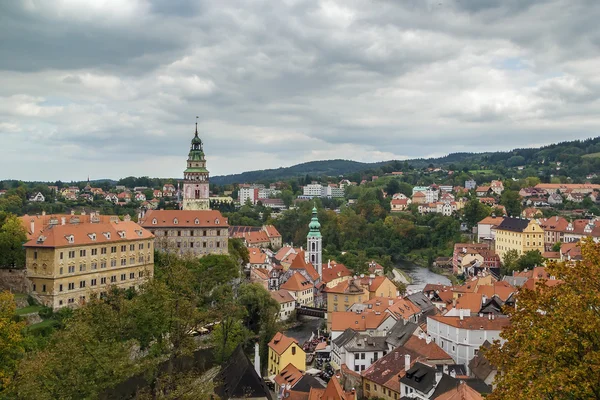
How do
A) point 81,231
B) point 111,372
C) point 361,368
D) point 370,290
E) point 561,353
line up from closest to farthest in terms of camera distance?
point 561,353
point 111,372
point 361,368
point 81,231
point 370,290

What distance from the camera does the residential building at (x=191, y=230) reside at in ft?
166

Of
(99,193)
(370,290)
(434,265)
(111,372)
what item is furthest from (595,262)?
(99,193)

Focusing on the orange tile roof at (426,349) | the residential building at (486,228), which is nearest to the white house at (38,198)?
the residential building at (486,228)

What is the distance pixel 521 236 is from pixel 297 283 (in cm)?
3020

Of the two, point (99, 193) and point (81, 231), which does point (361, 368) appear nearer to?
point (81, 231)

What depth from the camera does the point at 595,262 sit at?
32.1ft

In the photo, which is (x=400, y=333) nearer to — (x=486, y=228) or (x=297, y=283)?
(x=297, y=283)

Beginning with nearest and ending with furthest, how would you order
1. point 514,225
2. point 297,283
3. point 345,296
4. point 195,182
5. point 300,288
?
point 345,296 < point 300,288 < point 297,283 < point 195,182 < point 514,225

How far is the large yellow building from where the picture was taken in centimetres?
3362

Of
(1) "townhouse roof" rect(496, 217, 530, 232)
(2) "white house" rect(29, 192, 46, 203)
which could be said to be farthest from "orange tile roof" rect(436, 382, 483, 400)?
(2) "white house" rect(29, 192, 46, 203)

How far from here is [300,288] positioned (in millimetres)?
52531

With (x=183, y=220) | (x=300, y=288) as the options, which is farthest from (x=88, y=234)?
(x=300, y=288)

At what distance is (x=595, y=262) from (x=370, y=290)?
36357mm

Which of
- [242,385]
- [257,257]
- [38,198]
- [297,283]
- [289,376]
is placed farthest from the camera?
[38,198]
